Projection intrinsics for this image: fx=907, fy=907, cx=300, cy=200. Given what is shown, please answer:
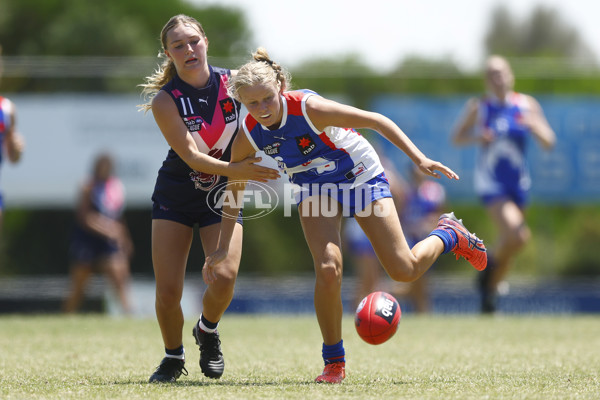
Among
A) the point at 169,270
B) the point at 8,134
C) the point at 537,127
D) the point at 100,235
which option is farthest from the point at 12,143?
the point at 537,127

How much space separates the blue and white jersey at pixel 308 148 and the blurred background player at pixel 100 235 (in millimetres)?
7411

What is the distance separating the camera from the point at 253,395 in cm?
443

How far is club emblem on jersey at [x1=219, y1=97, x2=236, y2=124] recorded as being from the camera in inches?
217

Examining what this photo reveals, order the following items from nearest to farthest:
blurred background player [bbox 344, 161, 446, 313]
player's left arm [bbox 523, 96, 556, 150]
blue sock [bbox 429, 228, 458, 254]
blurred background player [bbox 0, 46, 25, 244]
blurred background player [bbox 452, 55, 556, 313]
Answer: blue sock [bbox 429, 228, 458, 254] < blurred background player [bbox 0, 46, 25, 244] < player's left arm [bbox 523, 96, 556, 150] < blurred background player [bbox 452, 55, 556, 313] < blurred background player [bbox 344, 161, 446, 313]

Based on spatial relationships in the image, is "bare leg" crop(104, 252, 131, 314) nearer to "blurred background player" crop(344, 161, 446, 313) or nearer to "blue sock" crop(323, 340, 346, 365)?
"blurred background player" crop(344, 161, 446, 313)

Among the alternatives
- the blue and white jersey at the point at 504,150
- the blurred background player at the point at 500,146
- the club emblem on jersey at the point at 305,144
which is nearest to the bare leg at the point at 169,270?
the club emblem on jersey at the point at 305,144

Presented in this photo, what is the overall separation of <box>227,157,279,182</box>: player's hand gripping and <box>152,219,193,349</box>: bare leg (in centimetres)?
57

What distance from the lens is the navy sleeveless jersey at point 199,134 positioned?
5.41 m

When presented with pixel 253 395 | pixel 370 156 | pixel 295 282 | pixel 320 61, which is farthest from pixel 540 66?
pixel 320 61

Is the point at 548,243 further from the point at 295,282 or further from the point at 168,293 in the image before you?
the point at 168,293

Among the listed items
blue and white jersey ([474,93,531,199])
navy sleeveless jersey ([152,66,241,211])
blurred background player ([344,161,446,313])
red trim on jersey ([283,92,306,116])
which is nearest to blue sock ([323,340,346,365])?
navy sleeveless jersey ([152,66,241,211])

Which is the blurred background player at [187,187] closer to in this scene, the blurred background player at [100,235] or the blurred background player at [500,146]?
the blurred background player at [500,146]

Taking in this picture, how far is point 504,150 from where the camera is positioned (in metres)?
10.2

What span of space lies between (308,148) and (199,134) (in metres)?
0.69
